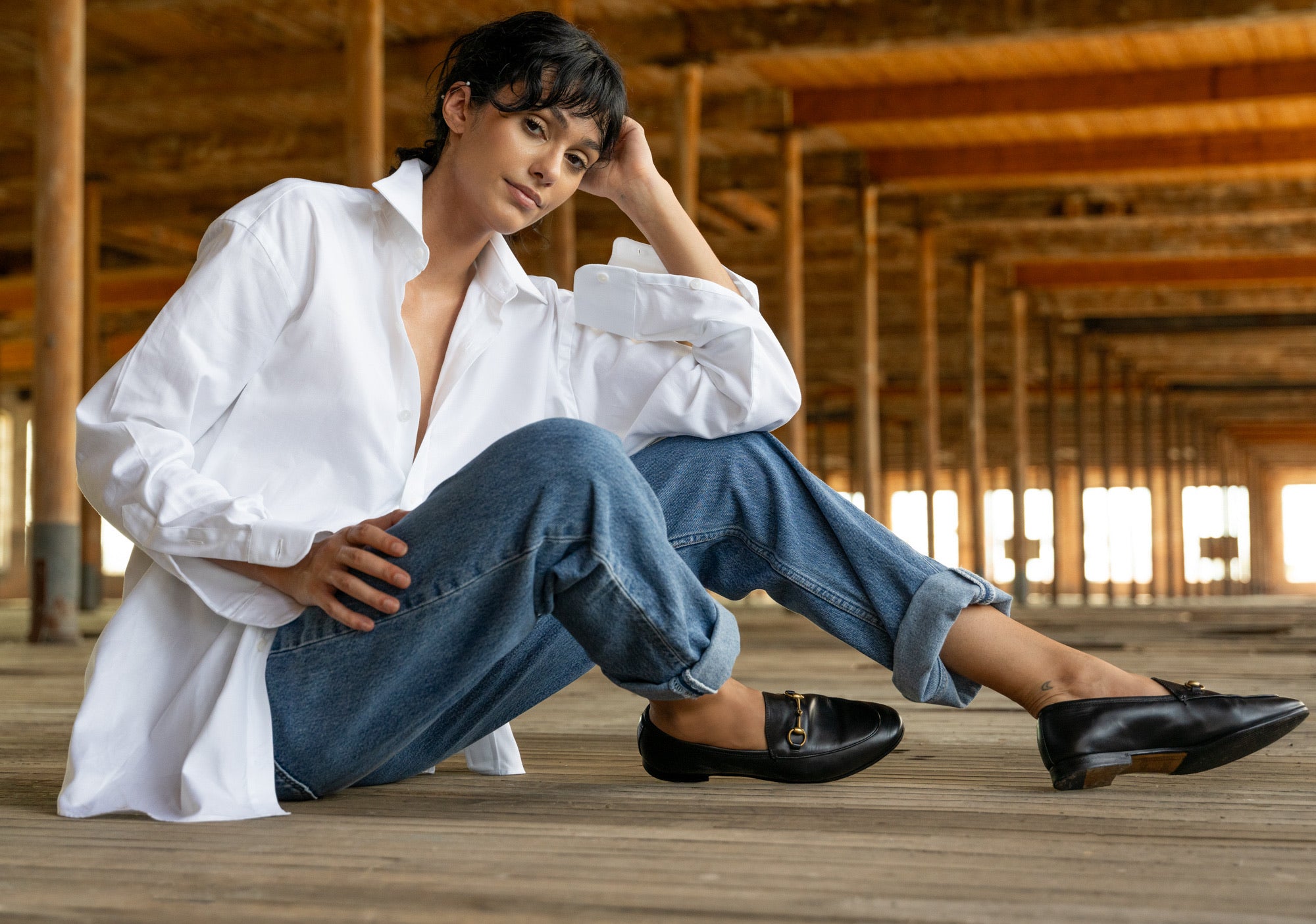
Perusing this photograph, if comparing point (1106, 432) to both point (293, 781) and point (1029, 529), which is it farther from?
point (293, 781)

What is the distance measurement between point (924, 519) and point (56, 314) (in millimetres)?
28583

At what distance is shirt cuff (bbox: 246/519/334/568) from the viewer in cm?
157

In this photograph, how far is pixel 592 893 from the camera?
1261 millimetres

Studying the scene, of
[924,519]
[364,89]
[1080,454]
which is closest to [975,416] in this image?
[1080,454]

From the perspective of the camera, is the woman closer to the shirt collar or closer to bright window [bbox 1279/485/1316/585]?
the shirt collar

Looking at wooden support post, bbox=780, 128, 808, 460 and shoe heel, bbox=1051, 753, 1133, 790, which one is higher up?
wooden support post, bbox=780, 128, 808, 460

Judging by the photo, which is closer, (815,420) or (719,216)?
(719,216)

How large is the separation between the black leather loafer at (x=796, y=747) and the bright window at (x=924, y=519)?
3064 cm

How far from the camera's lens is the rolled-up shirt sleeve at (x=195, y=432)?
5.18 ft

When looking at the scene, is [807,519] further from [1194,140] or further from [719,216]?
[719,216]

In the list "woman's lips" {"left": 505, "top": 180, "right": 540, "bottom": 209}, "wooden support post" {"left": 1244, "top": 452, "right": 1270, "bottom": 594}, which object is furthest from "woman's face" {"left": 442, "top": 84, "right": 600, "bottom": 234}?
"wooden support post" {"left": 1244, "top": 452, "right": 1270, "bottom": 594}

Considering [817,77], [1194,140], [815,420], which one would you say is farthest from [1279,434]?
[817,77]

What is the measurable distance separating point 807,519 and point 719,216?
501 inches

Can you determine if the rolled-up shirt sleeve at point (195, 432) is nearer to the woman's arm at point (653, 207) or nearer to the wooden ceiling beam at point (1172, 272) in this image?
the woman's arm at point (653, 207)
